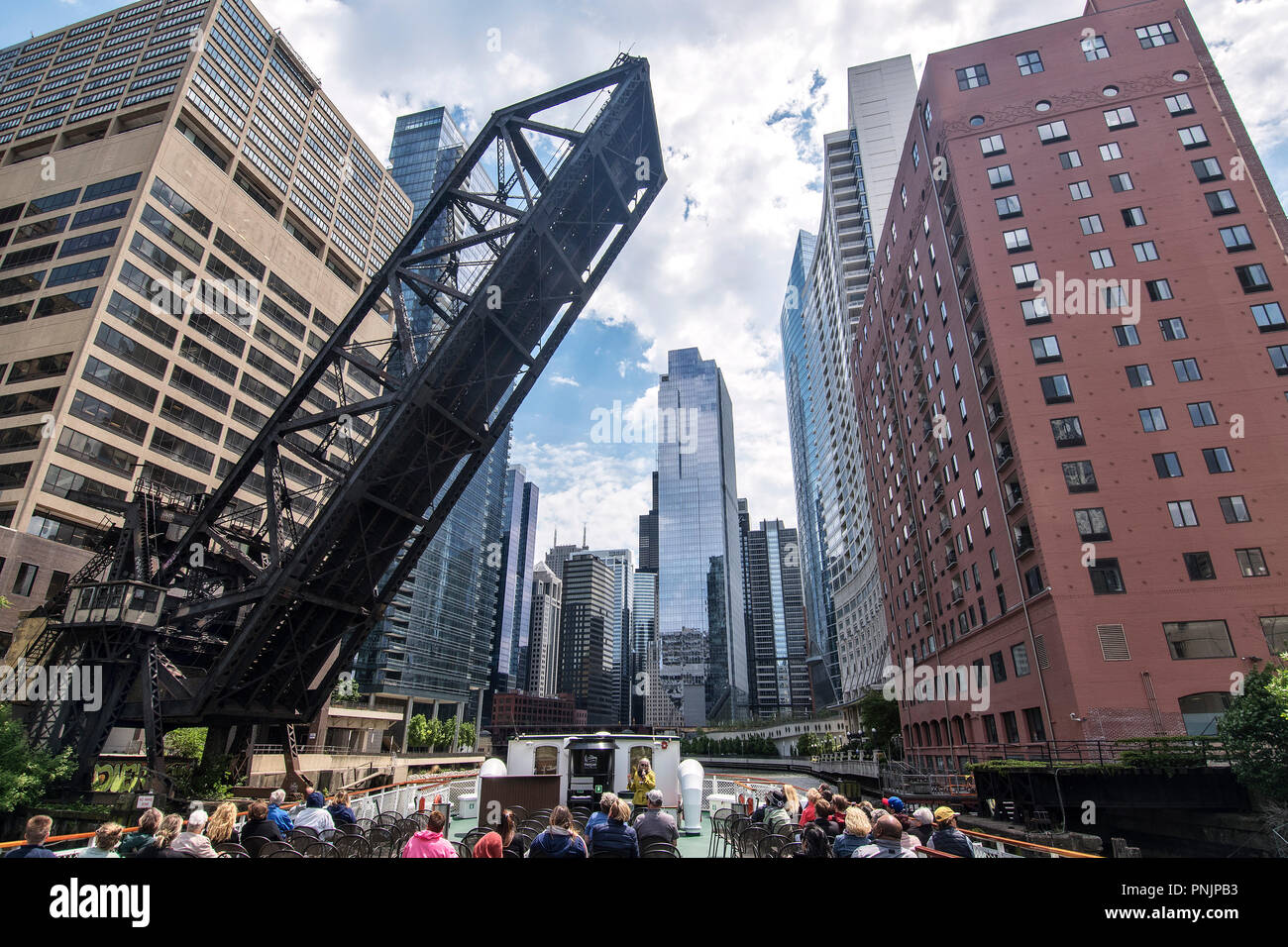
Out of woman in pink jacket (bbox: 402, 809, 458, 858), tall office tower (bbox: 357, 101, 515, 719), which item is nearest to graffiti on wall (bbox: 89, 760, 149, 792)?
woman in pink jacket (bbox: 402, 809, 458, 858)

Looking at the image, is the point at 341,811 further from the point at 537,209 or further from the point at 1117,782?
the point at 1117,782

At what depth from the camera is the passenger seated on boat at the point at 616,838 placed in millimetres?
6285

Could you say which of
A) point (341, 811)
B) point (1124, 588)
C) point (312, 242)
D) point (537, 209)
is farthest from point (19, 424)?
point (1124, 588)

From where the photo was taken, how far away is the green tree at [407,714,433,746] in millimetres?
86562

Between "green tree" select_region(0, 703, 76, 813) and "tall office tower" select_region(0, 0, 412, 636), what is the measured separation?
50.0 feet

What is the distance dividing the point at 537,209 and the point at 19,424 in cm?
4163

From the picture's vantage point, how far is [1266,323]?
30.1 m

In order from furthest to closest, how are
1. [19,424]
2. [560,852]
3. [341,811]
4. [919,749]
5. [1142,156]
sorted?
[919,749] → [19,424] → [1142,156] → [341,811] → [560,852]

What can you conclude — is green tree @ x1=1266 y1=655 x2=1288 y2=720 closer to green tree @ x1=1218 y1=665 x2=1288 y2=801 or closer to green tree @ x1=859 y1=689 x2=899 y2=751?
green tree @ x1=1218 y1=665 x2=1288 y2=801

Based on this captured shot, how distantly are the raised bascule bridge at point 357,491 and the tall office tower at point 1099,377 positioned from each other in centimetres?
2126

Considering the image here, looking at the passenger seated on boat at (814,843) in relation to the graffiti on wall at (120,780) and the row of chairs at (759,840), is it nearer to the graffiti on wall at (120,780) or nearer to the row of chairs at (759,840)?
the row of chairs at (759,840)

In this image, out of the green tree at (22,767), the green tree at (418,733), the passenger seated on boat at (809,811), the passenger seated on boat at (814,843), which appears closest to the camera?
the passenger seated on boat at (814,843)

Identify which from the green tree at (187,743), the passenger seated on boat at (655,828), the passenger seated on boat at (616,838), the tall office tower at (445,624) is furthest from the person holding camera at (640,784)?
the tall office tower at (445,624)

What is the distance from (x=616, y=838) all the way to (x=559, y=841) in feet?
1.86
